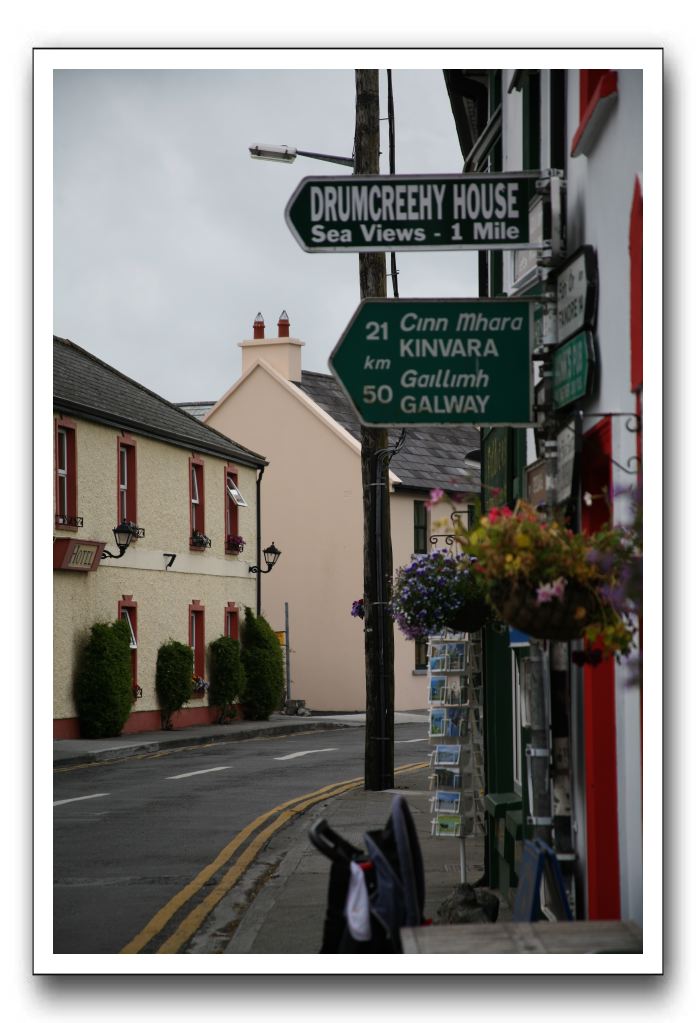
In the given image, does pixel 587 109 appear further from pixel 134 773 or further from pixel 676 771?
pixel 134 773

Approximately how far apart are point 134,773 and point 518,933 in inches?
602

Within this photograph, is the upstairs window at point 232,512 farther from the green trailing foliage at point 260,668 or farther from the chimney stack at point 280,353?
the chimney stack at point 280,353

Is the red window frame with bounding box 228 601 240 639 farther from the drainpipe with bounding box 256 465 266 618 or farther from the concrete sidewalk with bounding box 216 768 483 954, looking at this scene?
the concrete sidewalk with bounding box 216 768 483 954

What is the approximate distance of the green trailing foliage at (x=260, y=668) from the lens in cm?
3353

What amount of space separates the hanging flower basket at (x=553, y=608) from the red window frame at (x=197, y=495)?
2762 cm

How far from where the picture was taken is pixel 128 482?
29.8m

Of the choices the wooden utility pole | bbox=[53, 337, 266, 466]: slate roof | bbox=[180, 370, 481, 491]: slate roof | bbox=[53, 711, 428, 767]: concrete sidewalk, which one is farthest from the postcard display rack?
bbox=[180, 370, 481, 491]: slate roof

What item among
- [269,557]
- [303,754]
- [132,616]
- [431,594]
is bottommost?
[303,754]

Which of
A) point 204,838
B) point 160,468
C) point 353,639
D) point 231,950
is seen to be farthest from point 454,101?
point 353,639

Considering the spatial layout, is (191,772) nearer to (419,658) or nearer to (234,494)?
(234,494)

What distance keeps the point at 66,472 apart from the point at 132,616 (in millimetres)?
4076

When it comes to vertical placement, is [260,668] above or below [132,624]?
below

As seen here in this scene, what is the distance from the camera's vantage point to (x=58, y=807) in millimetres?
16062

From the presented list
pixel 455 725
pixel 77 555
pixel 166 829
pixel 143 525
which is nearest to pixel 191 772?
pixel 166 829
